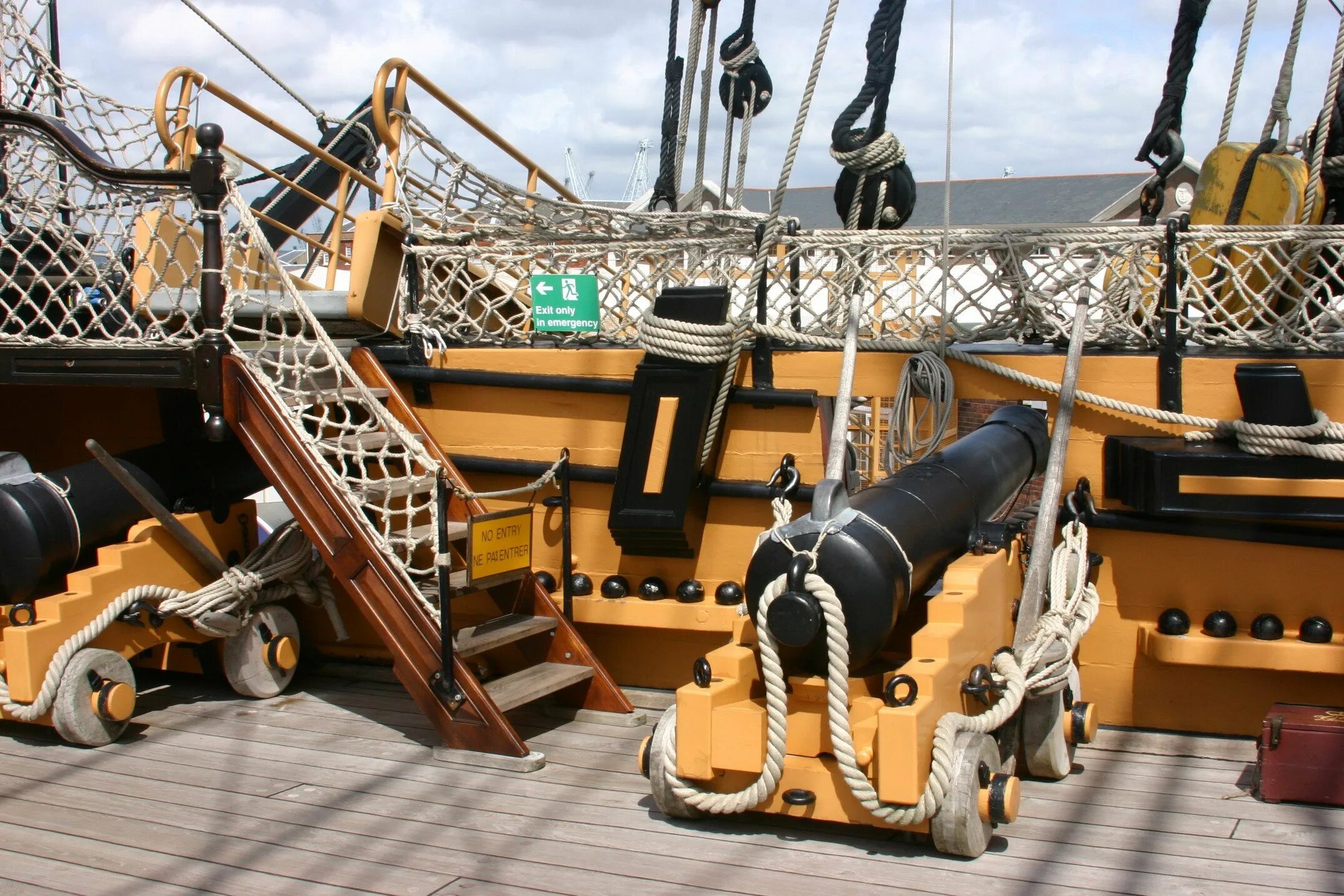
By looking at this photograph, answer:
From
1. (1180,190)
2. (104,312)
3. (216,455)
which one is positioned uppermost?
(1180,190)

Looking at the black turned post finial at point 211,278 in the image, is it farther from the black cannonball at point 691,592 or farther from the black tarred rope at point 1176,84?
the black tarred rope at point 1176,84

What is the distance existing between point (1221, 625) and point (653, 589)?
1846 mm

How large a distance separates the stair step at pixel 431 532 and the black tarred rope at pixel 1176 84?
2.69 metres

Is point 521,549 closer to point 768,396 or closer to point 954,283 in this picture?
point 768,396

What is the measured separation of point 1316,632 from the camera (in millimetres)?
3795

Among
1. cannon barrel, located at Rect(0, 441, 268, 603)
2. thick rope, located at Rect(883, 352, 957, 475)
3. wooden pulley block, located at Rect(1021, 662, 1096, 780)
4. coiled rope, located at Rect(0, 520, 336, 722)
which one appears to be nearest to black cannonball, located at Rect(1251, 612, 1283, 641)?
wooden pulley block, located at Rect(1021, 662, 1096, 780)

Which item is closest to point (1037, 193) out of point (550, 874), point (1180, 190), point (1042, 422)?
point (1180, 190)

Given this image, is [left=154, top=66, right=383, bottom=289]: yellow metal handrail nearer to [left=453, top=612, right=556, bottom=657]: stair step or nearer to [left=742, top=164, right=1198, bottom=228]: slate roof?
[left=453, top=612, right=556, bottom=657]: stair step

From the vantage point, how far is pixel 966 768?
286cm

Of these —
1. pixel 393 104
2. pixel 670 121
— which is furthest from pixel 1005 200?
pixel 393 104

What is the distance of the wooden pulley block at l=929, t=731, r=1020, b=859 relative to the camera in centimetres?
285

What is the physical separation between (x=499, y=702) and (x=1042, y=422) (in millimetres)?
2006

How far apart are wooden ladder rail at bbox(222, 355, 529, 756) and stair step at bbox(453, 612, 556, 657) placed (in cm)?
8

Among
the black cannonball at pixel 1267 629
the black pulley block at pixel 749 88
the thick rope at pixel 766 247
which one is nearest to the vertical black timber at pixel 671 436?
the thick rope at pixel 766 247
